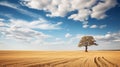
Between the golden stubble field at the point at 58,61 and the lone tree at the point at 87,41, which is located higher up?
the lone tree at the point at 87,41

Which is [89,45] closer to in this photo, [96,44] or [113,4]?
[96,44]

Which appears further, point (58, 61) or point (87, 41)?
point (87, 41)

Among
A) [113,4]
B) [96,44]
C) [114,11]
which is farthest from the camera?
[96,44]

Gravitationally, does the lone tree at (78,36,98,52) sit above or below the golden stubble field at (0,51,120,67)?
above

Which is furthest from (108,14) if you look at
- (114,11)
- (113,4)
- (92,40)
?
(92,40)

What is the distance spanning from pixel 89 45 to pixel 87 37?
1.50m

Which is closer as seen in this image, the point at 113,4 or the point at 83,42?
the point at 113,4

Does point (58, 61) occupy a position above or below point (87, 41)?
below

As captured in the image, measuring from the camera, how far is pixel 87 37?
36.1 metres

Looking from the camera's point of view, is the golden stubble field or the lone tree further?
the lone tree

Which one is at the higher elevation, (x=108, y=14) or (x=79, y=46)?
(x=108, y=14)

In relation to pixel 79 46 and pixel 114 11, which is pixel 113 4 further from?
pixel 79 46

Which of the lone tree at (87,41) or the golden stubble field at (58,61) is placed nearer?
the golden stubble field at (58,61)

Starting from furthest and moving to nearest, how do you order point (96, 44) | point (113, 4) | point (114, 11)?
point (96, 44)
point (114, 11)
point (113, 4)
